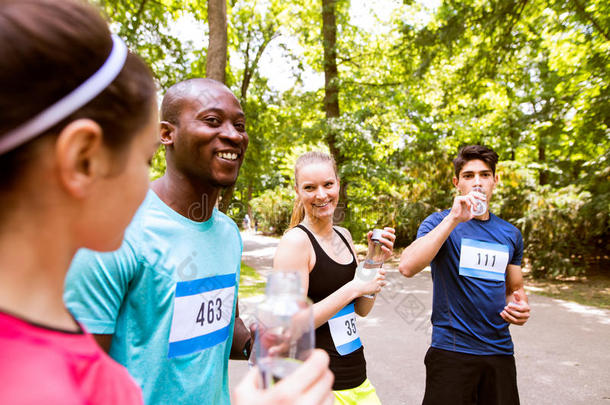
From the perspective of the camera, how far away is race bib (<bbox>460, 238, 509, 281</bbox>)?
2.93 meters

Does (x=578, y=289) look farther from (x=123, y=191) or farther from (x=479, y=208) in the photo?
(x=123, y=191)

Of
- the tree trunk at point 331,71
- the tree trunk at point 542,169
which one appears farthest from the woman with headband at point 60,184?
the tree trunk at point 542,169

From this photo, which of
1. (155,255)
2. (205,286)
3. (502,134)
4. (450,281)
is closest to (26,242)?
(155,255)

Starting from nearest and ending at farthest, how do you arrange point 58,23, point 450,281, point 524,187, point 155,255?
1. point 58,23
2. point 155,255
3. point 450,281
4. point 524,187

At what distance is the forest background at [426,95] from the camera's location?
698 cm

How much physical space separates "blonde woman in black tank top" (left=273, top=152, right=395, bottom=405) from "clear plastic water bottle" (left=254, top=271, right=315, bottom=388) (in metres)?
1.34

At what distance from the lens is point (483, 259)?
2.95 meters

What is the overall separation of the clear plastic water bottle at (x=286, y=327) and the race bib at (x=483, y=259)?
7.84 ft

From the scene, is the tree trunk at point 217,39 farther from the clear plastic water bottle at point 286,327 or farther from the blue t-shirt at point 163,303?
the clear plastic water bottle at point 286,327

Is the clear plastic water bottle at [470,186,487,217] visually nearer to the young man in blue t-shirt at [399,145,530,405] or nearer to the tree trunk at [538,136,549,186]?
the young man in blue t-shirt at [399,145,530,405]

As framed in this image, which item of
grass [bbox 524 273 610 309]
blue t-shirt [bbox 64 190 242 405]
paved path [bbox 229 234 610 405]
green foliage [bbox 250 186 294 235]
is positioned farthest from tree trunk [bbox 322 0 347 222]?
green foliage [bbox 250 186 294 235]

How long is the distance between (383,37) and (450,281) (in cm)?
1247

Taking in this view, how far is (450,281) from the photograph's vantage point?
2984mm

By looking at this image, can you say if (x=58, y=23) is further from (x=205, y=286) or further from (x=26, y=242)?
(x=205, y=286)
